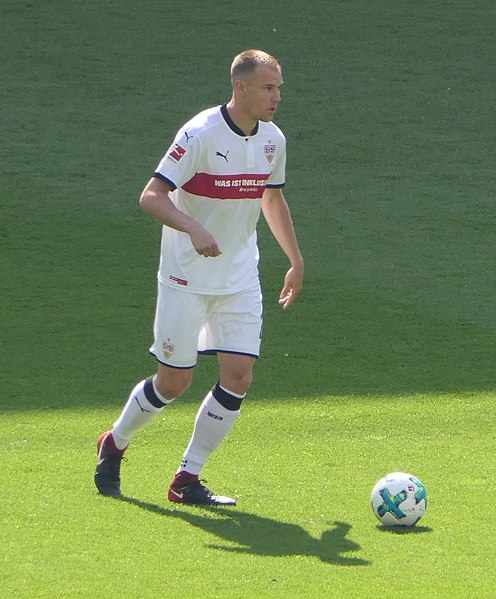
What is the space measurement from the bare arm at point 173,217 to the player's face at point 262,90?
54 centimetres

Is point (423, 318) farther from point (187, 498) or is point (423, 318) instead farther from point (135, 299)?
point (187, 498)

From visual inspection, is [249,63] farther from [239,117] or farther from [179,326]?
[179,326]

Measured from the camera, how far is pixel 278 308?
9.36 meters

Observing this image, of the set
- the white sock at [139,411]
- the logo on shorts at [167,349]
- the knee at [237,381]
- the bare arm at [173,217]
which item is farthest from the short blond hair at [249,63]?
the white sock at [139,411]

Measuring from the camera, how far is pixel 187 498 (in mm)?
5781

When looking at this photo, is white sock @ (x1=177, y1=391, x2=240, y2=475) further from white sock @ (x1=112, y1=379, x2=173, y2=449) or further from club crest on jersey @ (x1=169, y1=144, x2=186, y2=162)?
club crest on jersey @ (x1=169, y1=144, x2=186, y2=162)

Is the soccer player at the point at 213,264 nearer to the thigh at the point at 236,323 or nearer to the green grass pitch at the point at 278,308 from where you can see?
the thigh at the point at 236,323

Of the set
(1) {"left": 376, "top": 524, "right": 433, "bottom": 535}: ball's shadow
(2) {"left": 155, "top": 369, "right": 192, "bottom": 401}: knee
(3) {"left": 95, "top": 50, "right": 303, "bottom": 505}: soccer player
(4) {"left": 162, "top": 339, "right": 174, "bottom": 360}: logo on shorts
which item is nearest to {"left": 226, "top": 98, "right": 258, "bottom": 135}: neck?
(3) {"left": 95, "top": 50, "right": 303, "bottom": 505}: soccer player

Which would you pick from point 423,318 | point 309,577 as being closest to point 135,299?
Result: point 423,318

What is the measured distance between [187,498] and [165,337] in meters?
0.76

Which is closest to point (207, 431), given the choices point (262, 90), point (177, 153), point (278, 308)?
point (177, 153)

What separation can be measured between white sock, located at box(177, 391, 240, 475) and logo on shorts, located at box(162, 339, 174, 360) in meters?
0.30

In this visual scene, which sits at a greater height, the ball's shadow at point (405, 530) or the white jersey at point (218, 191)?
the white jersey at point (218, 191)

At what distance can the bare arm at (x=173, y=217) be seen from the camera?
5125 millimetres
